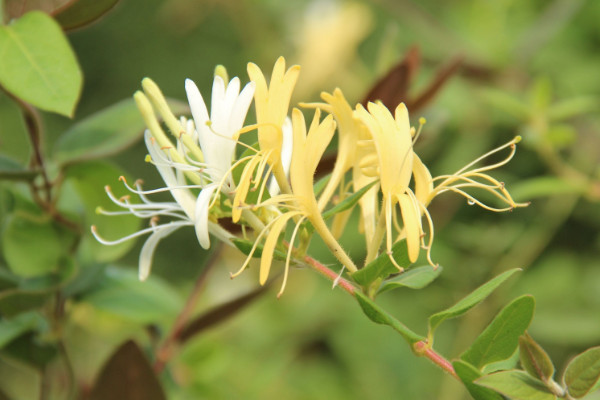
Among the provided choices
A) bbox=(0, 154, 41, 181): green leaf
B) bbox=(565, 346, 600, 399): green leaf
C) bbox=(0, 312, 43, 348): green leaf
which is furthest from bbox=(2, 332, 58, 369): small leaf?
bbox=(565, 346, 600, 399): green leaf

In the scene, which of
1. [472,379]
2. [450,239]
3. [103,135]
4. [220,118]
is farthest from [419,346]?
[450,239]

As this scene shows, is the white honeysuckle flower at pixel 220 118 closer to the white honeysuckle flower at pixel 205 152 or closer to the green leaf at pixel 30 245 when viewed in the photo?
the white honeysuckle flower at pixel 205 152

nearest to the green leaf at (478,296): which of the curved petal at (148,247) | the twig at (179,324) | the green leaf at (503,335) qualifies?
the green leaf at (503,335)

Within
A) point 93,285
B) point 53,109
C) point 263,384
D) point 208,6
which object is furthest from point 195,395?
point 208,6

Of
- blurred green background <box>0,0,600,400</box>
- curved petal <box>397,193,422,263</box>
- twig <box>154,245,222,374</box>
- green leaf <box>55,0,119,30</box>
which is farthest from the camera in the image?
blurred green background <box>0,0,600,400</box>

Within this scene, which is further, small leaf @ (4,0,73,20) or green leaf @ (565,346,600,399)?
small leaf @ (4,0,73,20)

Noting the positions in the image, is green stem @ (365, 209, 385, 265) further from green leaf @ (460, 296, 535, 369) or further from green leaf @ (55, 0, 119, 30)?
green leaf @ (55, 0, 119, 30)

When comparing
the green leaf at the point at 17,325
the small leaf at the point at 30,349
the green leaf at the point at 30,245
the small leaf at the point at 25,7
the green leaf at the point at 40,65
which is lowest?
the small leaf at the point at 30,349
